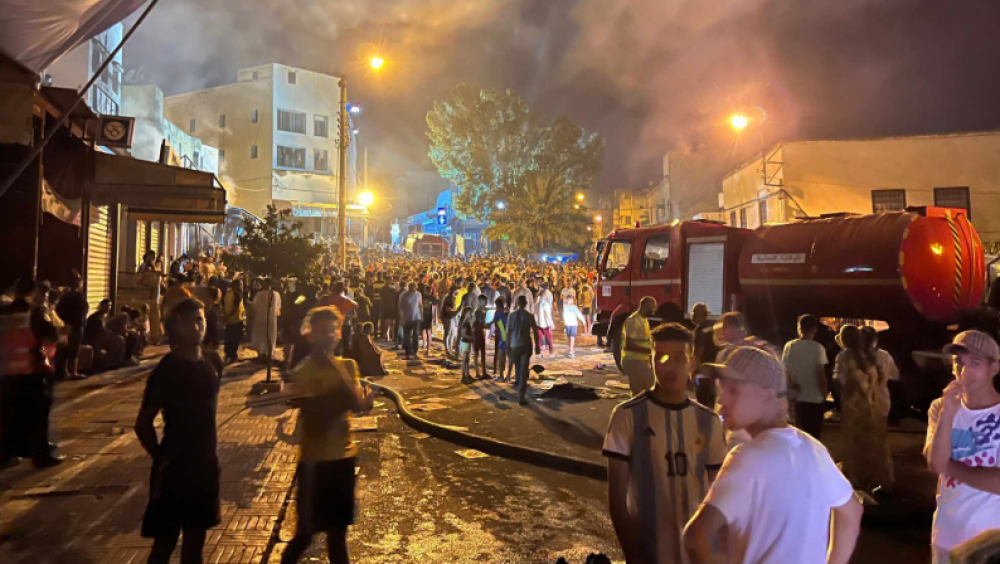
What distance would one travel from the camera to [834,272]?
9.73 m

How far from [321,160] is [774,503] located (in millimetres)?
54663

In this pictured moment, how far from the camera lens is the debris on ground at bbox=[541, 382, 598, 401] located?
10648mm

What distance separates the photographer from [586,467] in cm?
680

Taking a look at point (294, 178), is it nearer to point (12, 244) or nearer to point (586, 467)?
point (12, 244)

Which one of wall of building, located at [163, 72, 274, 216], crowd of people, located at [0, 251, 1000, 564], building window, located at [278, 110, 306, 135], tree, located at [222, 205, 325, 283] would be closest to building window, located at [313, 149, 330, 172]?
building window, located at [278, 110, 306, 135]

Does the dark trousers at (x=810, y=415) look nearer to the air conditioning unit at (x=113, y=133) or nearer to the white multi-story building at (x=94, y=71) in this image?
the air conditioning unit at (x=113, y=133)

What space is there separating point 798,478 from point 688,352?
1134 millimetres

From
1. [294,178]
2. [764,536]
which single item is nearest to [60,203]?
[764,536]

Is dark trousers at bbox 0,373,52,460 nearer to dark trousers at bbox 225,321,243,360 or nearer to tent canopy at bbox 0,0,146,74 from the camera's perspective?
tent canopy at bbox 0,0,146,74

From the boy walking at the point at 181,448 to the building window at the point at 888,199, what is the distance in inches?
1093

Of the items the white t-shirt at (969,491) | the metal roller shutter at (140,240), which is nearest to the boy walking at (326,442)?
the white t-shirt at (969,491)

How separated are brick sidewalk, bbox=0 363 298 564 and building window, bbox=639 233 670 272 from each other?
25.2 feet

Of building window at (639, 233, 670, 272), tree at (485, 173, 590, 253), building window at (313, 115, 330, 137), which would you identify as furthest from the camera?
building window at (313, 115, 330, 137)

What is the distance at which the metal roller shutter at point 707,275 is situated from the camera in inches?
459
